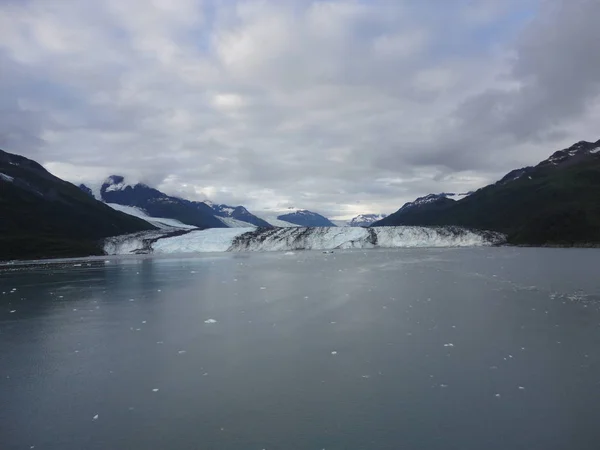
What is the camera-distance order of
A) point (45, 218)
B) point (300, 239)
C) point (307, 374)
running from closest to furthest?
point (307, 374)
point (300, 239)
point (45, 218)

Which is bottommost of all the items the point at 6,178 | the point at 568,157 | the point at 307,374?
the point at 307,374

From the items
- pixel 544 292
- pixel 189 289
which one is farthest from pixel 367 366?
pixel 189 289

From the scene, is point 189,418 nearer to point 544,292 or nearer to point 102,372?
point 102,372

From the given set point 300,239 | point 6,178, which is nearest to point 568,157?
point 300,239

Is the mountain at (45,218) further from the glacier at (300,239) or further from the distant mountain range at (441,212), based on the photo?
the glacier at (300,239)

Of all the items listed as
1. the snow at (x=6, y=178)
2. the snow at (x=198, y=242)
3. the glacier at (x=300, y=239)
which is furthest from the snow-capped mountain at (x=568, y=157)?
the snow at (x=6, y=178)

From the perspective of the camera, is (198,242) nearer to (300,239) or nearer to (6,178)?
(300,239)

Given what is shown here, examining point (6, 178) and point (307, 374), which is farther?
point (6, 178)
